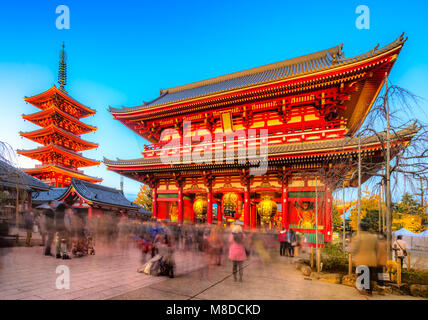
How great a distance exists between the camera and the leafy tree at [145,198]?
41725 millimetres

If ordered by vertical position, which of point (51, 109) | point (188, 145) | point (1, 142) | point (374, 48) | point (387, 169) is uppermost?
point (51, 109)

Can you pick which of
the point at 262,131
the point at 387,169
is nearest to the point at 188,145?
the point at 262,131

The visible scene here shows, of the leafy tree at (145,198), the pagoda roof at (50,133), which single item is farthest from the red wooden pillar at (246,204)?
the pagoda roof at (50,133)

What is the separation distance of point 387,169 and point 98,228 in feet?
49.8

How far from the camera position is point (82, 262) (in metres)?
8.01

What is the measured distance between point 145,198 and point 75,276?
3797 cm

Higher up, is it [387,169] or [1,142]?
[1,142]

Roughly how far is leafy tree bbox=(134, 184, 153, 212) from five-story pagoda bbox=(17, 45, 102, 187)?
802cm

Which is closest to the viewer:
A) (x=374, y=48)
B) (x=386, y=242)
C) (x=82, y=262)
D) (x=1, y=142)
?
(x=1, y=142)

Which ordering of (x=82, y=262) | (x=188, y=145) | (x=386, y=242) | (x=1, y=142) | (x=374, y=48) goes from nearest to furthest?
1. (x=1, y=142)
2. (x=386, y=242)
3. (x=82, y=262)
4. (x=374, y=48)
5. (x=188, y=145)

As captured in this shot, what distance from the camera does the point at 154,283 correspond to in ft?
19.0

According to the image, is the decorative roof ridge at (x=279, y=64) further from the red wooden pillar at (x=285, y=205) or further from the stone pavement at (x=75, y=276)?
the stone pavement at (x=75, y=276)

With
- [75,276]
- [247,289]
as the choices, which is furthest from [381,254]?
[75,276]
